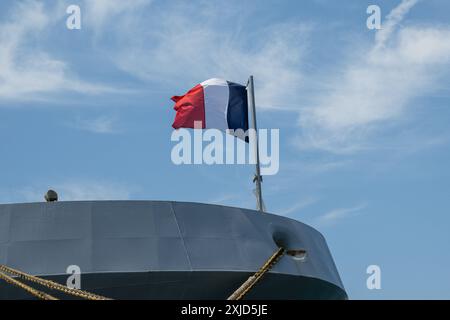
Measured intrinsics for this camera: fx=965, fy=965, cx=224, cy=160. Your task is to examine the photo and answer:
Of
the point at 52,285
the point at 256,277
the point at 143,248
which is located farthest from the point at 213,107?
the point at 52,285

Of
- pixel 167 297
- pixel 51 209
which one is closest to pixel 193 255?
pixel 167 297

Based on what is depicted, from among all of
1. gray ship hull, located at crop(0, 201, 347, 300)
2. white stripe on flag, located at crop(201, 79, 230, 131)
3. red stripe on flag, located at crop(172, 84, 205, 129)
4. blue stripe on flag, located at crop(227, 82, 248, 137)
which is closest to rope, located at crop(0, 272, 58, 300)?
gray ship hull, located at crop(0, 201, 347, 300)

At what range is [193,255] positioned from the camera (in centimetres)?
1538

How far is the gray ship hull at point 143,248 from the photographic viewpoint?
15.0 meters

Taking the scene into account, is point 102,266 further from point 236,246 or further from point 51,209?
point 236,246

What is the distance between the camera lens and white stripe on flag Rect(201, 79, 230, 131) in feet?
66.0

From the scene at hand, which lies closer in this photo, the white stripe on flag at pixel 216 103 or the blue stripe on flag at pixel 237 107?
the white stripe on flag at pixel 216 103

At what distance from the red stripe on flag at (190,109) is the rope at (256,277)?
4.72 metres

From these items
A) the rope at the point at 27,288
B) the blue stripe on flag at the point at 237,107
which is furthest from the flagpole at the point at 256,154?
the rope at the point at 27,288

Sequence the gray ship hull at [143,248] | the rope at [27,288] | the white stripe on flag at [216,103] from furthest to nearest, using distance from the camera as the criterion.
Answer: the white stripe on flag at [216,103] < the gray ship hull at [143,248] < the rope at [27,288]

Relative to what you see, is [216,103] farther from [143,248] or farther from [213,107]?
[143,248]

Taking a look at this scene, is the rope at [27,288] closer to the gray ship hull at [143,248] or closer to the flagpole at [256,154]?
the gray ship hull at [143,248]

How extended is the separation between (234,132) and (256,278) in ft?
17.3
